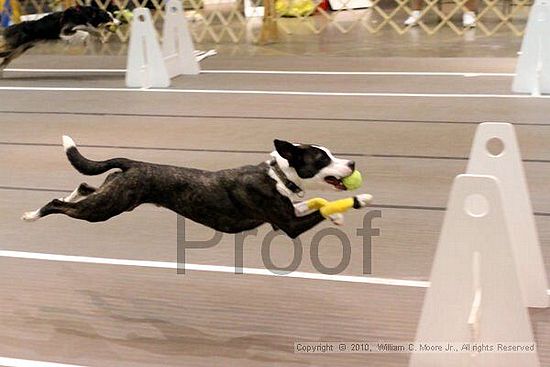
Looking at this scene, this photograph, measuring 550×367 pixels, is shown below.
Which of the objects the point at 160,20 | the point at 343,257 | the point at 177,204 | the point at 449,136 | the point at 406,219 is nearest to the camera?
the point at 177,204

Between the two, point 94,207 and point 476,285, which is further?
point 94,207

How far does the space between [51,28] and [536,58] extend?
317cm

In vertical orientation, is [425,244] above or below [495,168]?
below

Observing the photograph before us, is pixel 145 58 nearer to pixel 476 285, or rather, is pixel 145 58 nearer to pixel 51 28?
pixel 51 28

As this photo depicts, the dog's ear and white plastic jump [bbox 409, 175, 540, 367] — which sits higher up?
the dog's ear

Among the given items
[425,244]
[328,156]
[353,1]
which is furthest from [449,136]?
[353,1]

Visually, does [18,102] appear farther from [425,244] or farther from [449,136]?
[425,244]

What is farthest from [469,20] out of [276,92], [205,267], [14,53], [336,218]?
[336,218]

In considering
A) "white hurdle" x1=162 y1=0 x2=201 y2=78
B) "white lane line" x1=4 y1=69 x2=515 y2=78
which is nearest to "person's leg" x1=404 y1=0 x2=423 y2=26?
"white lane line" x1=4 y1=69 x2=515 y2=78

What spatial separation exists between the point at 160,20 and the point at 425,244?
721 cm

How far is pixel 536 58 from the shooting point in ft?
12.9

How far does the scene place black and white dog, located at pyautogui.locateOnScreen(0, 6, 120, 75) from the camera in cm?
501

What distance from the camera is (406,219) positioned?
7.82 feet

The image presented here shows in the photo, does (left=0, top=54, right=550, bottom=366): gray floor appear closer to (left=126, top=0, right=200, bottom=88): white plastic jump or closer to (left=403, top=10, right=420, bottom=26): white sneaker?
(left=126, top=0, right=200, bottom=88): white plastic jump
